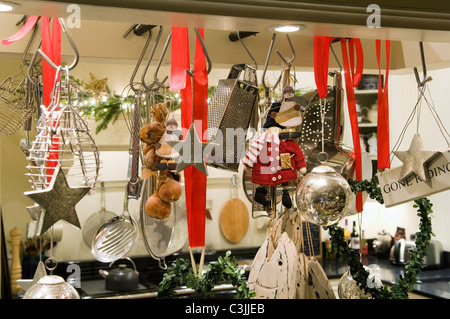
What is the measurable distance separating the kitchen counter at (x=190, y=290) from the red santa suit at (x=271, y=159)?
1504 millimetres

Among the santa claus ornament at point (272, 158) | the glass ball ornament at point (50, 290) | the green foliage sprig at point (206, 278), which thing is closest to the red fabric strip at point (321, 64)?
the santa claus ornament at point (272, 158)

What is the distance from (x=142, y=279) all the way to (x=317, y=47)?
2.12m

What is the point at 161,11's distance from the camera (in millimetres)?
726

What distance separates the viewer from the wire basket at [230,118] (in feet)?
3.39

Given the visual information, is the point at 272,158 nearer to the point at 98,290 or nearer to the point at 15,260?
the point at 98,290

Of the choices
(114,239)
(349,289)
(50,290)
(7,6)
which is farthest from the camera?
(349,289)

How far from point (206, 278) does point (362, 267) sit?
14.5 inches

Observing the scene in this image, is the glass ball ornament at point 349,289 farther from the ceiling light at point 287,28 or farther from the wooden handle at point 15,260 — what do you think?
the wooden handle at point 15,260

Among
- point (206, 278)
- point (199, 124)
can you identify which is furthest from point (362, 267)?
point (199, 124)

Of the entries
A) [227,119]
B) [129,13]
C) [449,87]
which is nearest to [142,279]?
[449,87]

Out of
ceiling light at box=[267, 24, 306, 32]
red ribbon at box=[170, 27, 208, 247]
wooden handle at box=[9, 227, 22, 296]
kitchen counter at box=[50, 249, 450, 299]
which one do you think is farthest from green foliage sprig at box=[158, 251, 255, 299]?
wooden handle at box=[9, 227, 22, 296]

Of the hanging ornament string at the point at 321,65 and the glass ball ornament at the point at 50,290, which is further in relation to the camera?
the hanging ornament string at the point at 321,65

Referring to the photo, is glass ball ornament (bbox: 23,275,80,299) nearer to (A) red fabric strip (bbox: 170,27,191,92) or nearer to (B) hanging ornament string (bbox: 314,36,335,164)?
(A) red fabric strip (bbox: 170,27,191,92)

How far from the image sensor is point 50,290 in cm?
89
